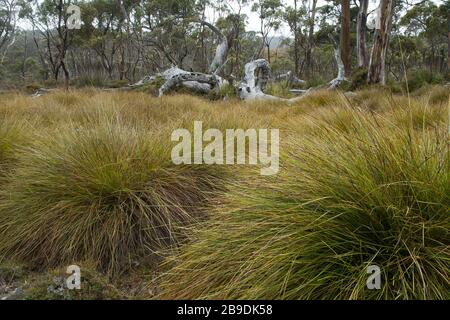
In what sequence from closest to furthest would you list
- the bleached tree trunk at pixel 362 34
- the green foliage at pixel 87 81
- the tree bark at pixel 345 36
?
the bleached tree trunk at pixel 362 34 < the tree bark at pixel 345 36 < the green foliage at pixel 87 81

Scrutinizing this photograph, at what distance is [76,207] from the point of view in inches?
109

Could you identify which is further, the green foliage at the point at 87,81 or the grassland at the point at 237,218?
the green foliage at the point at 87,81

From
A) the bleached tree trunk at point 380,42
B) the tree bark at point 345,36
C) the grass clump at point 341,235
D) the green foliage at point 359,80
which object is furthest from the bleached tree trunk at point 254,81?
the grass clump at point 341,235

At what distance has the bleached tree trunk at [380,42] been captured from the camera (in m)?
10.2

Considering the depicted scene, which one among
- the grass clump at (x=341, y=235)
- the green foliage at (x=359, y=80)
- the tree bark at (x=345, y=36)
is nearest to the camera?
the grass clump at (x=341, y=235)

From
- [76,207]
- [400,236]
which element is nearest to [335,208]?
[400,236]

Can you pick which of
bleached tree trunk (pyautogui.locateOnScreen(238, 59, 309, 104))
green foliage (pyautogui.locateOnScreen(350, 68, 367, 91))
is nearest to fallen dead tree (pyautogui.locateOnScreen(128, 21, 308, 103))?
bleached tree trunk (pyautogui.locateOnScreen(238, 59, 309, 104))

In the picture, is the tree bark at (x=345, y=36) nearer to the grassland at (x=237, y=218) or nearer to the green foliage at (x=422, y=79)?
the green foliage at (x=422, y=79)

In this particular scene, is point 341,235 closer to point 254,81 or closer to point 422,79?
point 254,81

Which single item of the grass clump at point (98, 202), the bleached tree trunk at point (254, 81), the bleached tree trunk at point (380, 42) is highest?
the bleached tree trunk at point (380, 42)

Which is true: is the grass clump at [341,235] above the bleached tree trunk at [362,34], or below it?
below

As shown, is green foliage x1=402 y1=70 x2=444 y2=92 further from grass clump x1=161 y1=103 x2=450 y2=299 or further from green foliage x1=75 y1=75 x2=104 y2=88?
green foliage x1=75 y1=75 x2=104 y2=88
